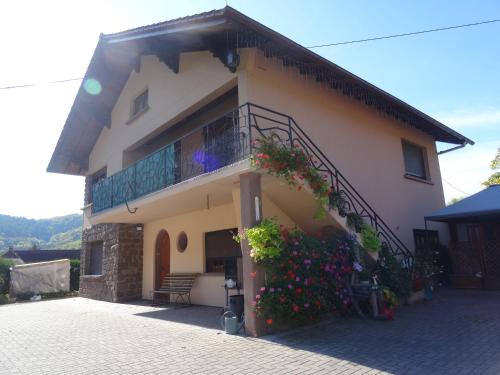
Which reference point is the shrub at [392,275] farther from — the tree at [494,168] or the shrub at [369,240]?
the tree at [494,168]

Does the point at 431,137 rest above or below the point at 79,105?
below

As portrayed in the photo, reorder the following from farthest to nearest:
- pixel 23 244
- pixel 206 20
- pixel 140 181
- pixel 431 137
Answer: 1. pixel 23 244
2. pixel 431 137
3. pixel 140 181
4. pixel 206 20

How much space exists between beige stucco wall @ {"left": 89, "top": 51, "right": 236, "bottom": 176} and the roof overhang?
39cm

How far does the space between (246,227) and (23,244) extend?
353ft

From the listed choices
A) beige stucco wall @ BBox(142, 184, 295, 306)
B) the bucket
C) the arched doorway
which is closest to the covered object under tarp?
beige stucco wall @ BBox(142, 184, 295, 306)

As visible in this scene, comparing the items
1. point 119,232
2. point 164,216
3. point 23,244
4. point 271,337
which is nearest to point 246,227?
point 271,337

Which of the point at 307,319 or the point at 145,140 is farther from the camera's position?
the point at 145,140

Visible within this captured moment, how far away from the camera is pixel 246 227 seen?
6301 millimetres

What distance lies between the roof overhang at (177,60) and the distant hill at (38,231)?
90699 mm

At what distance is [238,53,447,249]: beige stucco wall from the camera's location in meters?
8.25

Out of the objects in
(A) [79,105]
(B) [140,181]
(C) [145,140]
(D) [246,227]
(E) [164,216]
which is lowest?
(D) [246,227]

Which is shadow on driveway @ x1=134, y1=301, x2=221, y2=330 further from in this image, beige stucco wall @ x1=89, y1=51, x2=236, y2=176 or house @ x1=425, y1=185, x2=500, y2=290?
house @ x1=425, y1=185, x2=500, y2=290

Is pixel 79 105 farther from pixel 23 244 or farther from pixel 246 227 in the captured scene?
pixel 23 244

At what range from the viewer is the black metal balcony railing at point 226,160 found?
24.1 feet
